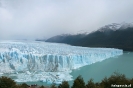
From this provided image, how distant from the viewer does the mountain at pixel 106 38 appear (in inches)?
1446

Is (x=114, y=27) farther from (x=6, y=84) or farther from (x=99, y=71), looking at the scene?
(x=6, y=84)

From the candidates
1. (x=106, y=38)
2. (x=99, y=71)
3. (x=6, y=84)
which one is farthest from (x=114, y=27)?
(x=6, y=84)

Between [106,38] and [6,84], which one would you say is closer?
[6,84]

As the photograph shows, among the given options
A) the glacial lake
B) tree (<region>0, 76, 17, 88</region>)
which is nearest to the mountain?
the glacial lake

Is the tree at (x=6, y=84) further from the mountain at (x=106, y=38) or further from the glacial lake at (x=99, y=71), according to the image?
the mountain at (x=106, y=38)

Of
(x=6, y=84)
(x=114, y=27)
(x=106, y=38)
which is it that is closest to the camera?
(x=6, y=84)

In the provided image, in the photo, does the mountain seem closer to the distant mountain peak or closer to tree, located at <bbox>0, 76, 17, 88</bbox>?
the distant mountain peak

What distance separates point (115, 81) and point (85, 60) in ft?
30.9

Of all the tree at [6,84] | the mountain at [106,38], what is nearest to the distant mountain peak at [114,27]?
the mountain at [106,38]

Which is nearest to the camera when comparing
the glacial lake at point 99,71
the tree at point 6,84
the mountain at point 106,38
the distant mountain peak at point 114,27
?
the tree at point 6,84

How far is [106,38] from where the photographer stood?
40375mm

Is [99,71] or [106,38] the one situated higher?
[106,38]

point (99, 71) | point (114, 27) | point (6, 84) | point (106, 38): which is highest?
point (114, 27)

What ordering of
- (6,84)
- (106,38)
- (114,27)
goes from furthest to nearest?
(114,27) < (106,38) < (6,84)
